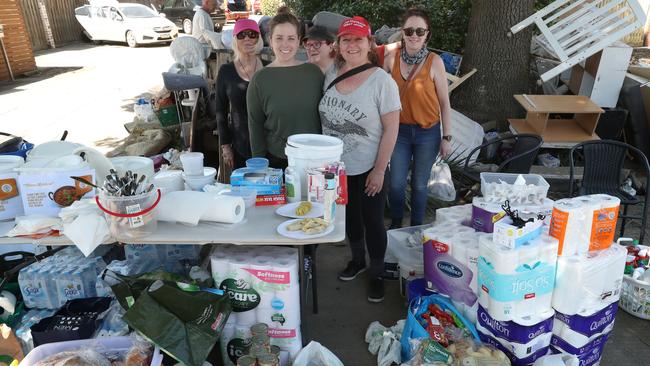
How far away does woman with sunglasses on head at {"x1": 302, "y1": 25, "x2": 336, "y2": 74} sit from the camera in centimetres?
338

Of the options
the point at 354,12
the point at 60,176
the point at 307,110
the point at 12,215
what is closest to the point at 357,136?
the point at 307,110

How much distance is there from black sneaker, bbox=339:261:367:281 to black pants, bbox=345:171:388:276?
257mm

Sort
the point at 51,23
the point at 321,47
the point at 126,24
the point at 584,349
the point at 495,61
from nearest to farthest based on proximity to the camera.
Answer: the point at 584,349 → the point at 321,47 → the point at 495,61 → the point at 126,24 → the point at 51,23

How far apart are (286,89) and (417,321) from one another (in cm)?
154

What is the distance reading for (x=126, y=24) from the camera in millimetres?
15852

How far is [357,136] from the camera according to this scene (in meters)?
2.83

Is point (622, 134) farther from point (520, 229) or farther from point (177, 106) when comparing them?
point (177, 106)

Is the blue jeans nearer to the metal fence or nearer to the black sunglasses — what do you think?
the black sunglasses

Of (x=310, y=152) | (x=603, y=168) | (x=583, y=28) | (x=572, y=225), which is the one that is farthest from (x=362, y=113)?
(x=583, y=28)

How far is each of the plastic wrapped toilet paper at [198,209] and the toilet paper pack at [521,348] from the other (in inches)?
57.4

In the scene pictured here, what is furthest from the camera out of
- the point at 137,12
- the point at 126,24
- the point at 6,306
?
the point at 137,12

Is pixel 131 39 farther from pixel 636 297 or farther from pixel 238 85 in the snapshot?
pixel 636 297

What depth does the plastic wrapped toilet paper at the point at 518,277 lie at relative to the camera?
2.26 m

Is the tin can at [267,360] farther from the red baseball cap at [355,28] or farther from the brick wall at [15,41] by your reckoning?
the brick wall at [15,41]
